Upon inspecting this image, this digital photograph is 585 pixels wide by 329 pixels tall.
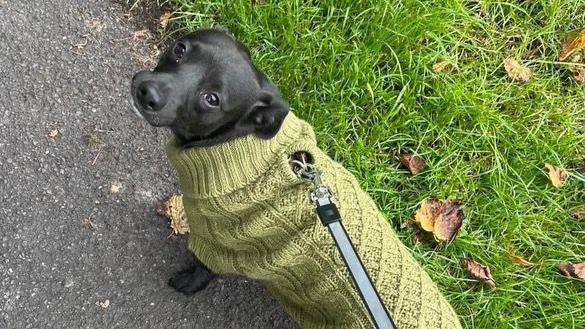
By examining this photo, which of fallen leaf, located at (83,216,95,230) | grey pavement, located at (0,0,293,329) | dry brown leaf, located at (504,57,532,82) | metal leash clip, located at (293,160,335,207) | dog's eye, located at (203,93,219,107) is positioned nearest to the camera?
metal leash clip, located at (293,160,335,207)

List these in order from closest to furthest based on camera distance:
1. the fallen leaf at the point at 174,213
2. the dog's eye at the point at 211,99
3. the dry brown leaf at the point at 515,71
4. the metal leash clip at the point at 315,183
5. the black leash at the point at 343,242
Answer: the black leash at the point at 343,242
the metal leash clip at the point at 315,183
the dog's eye at the point at 211,99
the fallen leaf at the point at 174,213
the dry brown leaf at the point at 515,71

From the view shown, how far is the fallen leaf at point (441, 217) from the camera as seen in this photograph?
3.43m

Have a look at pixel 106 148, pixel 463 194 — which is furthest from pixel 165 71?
pixel 463 194

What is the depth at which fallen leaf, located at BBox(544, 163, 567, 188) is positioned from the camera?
3.59 metres

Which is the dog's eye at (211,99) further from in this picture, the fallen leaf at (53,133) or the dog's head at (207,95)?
the fallen leaf at (53,133)

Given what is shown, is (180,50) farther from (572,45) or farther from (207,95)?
(572,45)

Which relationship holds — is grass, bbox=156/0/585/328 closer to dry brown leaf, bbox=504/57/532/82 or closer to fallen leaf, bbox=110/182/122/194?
dry brown leaf, bbox=504/57/532/82

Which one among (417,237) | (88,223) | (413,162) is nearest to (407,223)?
(417,237)

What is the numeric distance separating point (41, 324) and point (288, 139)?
1.49m

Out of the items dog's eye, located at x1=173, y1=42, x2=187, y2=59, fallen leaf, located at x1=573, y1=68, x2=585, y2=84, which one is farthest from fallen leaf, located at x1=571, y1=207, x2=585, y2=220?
dog's eye, located at x1=173, y1=42, x2=187, y2=59

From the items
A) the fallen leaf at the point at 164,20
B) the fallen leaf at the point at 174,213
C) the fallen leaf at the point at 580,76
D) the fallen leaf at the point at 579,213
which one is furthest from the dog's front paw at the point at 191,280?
the fallen leaf at the point at 580,76

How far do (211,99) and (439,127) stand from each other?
Answer: 1570 mm

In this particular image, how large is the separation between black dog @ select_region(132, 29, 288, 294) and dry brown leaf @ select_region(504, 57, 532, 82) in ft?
5.88

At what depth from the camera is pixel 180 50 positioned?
2578 mm
